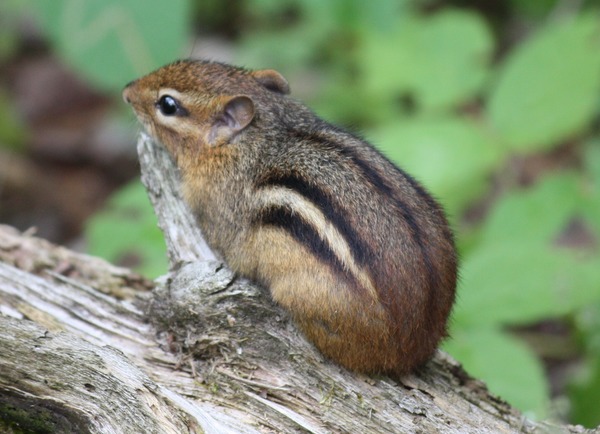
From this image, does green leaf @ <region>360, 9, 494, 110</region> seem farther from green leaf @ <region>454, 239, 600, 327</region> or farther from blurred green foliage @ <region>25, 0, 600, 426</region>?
green leaf @ <region>454, 239, 600, 327</region>

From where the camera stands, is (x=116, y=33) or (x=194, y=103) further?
(x=116, y=33)

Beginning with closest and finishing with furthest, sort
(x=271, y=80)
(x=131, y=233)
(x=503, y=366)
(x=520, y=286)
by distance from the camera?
(x=503, y=366) < (x=520, y=286) < (x=271, y=80) < (x=131, y=233)

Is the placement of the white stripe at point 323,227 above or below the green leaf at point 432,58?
below

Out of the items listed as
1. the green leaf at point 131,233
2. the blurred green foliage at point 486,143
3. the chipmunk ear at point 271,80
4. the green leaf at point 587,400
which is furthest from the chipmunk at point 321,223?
the green leaf at point 587,400

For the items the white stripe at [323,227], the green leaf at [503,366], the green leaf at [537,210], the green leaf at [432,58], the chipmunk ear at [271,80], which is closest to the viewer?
the white stripe at [323,227]

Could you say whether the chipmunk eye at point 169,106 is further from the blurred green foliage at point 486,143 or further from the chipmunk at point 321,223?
the blurred green foliage at point 486,143

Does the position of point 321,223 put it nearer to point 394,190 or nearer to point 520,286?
point 394,190

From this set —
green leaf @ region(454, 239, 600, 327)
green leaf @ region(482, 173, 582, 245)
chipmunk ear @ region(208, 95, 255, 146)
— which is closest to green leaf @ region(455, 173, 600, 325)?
green leaf @ region(454, 239, 600, 327)

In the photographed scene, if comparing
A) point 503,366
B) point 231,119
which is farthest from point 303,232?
point 503,366

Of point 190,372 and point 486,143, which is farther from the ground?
point 486,143
